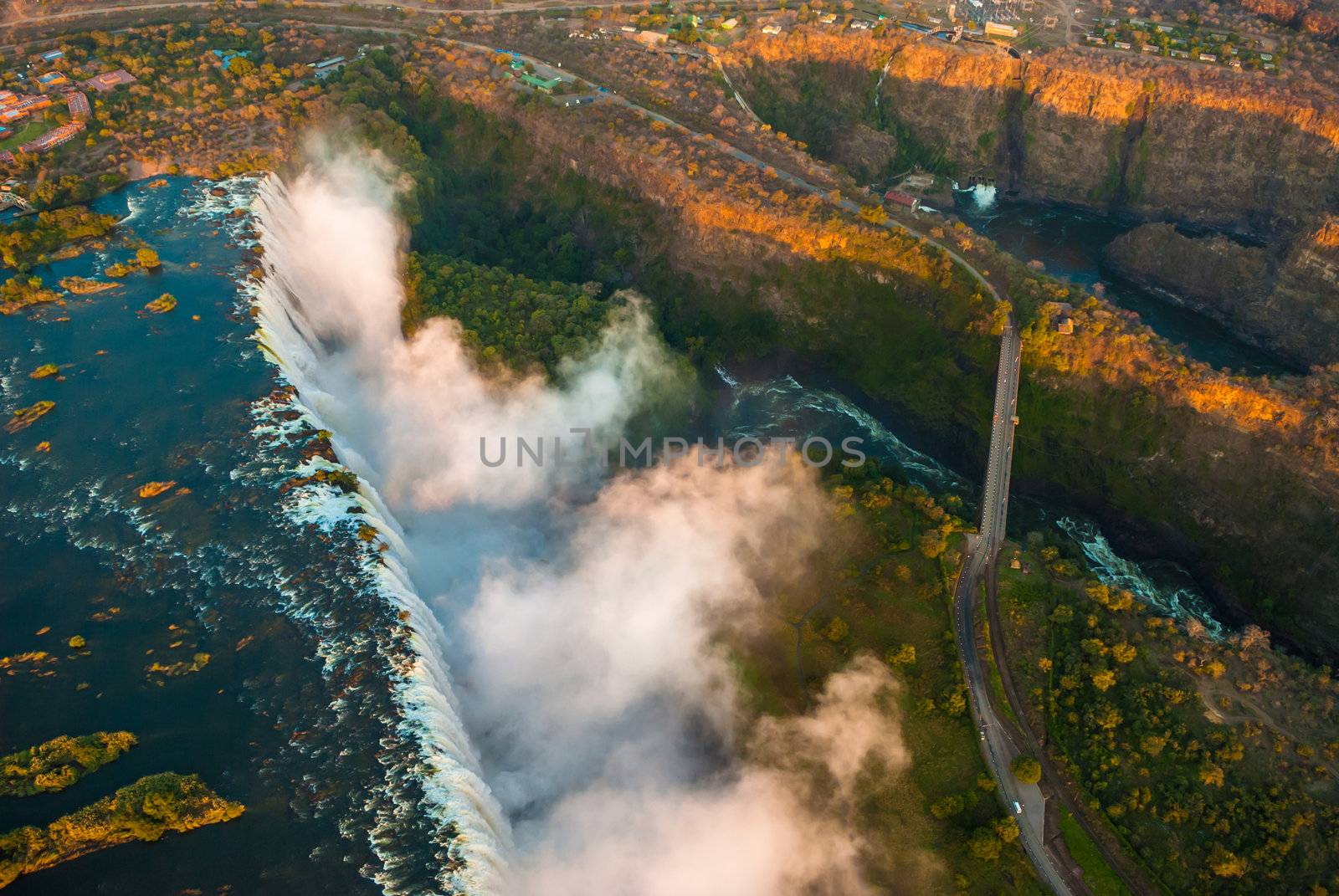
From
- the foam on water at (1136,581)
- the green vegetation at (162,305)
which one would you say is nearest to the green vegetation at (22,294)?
the green vegetation at (162,305)

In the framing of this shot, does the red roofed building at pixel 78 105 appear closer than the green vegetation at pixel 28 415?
No

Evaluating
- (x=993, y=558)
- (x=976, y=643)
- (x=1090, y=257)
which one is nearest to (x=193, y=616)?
(x=976, y=643)

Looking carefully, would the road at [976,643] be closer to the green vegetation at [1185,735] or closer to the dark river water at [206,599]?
the green vegetation at [1185,735]

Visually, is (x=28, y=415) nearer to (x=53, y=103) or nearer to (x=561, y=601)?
(x=561, y=601)

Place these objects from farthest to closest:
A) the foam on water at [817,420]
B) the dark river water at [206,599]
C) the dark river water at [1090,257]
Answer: the dark river water at [1090,257] < the foam on water at [817,420] < the dark river water at [206,599]

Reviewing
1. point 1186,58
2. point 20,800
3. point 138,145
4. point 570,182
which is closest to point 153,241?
point 138,145

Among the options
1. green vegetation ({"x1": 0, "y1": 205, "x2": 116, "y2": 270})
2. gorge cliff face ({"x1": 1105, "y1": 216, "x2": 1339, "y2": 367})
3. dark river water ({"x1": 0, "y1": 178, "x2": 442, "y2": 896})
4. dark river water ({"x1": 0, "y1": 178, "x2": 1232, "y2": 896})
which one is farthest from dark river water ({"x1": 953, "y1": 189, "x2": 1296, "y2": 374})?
green vegetation ({"x1": 0, "y1": 205, "x2": 116, "y2": 270})

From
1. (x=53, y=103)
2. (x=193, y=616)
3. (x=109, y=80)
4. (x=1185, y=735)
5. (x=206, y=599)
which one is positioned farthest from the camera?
(x=109, y=80)
